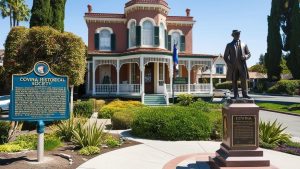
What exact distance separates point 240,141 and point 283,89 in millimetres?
47410

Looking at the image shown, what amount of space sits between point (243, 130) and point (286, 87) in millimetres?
46571

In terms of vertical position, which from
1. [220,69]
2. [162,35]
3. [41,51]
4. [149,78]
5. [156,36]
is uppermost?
[162,35]

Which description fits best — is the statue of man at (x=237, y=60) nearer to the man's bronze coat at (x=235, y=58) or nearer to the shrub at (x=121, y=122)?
the man's bronze coat at (x=235, y=58)

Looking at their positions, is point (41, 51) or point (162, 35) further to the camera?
point (162, 35)

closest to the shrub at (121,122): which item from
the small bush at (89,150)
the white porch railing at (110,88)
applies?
the small bush at (89,150)

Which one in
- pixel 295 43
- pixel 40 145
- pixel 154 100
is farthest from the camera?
pixel 295 43

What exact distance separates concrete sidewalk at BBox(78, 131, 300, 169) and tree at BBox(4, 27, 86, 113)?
7697mm

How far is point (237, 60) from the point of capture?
8.47m

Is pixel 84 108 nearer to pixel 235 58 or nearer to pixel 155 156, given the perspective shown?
pixel 155 156

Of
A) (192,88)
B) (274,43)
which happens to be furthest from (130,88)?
(274,43)

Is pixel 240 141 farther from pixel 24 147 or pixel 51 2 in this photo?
pixel 51 2

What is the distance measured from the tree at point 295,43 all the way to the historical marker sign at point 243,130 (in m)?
47.6

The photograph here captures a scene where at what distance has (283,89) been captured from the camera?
168 feet

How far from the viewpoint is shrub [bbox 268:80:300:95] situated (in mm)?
49656
